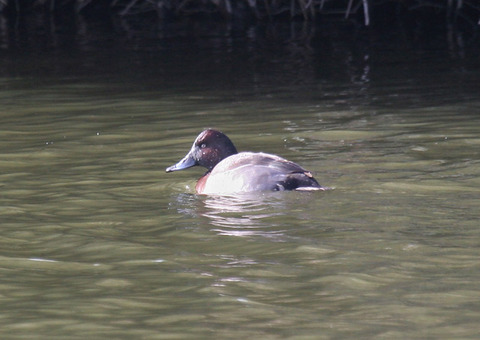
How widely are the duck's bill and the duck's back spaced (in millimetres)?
594

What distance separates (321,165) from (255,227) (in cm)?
194

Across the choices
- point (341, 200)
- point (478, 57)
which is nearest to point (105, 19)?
point (478, 57)

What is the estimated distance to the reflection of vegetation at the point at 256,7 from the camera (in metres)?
18.6

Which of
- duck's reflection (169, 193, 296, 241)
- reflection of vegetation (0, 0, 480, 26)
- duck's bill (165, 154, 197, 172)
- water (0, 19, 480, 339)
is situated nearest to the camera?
water (0, 19, 480, 339)

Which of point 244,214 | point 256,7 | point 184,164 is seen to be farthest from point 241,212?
point 256,7

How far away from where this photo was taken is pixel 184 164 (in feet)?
25.4

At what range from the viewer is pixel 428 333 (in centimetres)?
418

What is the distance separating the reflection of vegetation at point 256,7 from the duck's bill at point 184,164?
33.8ft

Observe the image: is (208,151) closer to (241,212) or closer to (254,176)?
(254,176)

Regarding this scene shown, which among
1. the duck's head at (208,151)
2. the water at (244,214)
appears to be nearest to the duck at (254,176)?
the water at (244,214)

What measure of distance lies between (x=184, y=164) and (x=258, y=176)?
100 cm

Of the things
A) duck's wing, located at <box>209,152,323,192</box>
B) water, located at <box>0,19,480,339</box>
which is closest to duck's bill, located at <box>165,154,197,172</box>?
water, located at <box>0,19,480,339</box>

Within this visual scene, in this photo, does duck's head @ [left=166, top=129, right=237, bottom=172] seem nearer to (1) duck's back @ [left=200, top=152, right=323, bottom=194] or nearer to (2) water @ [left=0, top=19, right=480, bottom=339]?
(2) water @ [left=0, top=19, right=480, bottom=339]

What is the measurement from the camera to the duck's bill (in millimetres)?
7688
